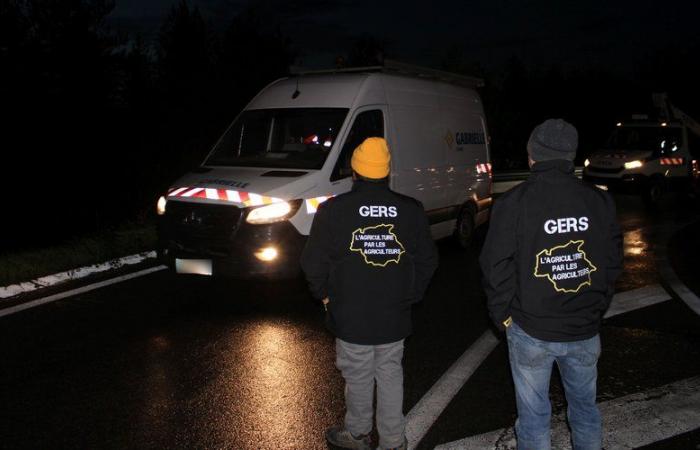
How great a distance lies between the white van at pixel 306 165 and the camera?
22.9 ft

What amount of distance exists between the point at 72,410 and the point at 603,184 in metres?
15.1

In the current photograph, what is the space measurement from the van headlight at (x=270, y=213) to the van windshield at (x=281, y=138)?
0.69 meters

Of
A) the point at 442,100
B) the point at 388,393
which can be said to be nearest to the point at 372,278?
the point at 388,393

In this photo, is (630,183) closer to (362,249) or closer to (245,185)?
(245,185)

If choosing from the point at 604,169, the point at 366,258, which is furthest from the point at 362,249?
the point at 604,169

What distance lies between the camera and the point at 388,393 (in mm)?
3732

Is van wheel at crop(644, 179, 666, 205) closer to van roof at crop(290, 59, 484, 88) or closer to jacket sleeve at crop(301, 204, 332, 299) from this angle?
van roof at crop(290, 59, 484, 88)

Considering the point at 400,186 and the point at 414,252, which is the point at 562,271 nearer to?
the point at 414,252

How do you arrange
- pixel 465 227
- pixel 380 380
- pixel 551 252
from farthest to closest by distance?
pixel 465 227, pixel 380 380, pixel 551 252

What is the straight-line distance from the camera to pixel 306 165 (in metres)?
7.50

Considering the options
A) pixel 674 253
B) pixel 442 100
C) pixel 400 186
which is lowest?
pixel 674 253

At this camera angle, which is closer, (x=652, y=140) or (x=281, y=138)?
(x=281, y=138)

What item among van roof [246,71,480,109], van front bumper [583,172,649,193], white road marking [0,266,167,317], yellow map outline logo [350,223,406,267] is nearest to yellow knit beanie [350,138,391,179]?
yellow map outline logo [350,223,406,267]

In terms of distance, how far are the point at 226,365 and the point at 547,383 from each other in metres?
2.86
